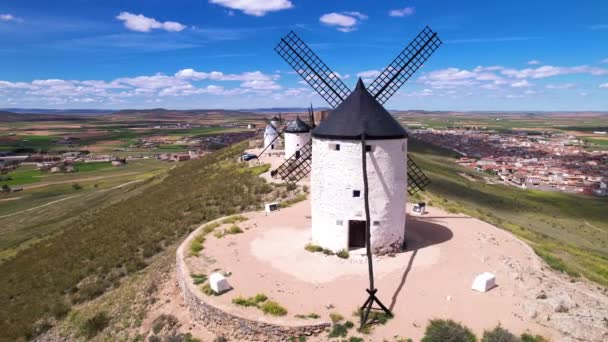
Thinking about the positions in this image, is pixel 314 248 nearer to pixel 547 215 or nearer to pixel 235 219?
pixel 235 219

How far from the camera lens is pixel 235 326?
10.7 metres

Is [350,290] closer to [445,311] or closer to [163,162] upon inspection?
[445,311]

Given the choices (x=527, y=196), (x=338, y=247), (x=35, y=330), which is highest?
(x=338, y=247)

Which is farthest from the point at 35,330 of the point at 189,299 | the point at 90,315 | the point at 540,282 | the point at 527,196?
the point at 527,196

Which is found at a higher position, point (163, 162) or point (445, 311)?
point (445, 311)

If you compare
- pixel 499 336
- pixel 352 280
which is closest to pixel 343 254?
pixel 352 280

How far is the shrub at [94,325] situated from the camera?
43.4 ft

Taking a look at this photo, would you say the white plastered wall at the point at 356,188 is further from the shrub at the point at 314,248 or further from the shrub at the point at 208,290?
the shrub at the point at 208,290

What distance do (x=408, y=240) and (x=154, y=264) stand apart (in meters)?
11.5

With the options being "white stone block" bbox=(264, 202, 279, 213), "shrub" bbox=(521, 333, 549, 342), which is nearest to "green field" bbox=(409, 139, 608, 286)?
"shrub" bbox=(521, 333, 549, 342)

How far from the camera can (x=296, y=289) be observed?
1238cm

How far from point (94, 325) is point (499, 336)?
1294 centimetres

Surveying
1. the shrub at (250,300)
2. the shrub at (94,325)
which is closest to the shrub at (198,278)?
the shrub at (250,300)

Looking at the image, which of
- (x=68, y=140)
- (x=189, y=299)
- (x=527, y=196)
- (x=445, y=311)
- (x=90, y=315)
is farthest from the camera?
(x=68, y=140)
